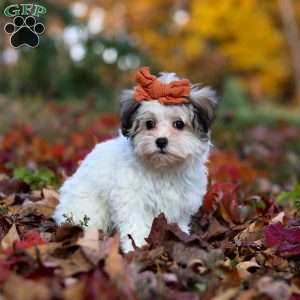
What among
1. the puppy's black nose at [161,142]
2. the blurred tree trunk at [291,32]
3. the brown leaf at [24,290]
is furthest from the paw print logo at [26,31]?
the blurred tree trunk at [291,32]

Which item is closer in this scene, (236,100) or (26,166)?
(26,166)

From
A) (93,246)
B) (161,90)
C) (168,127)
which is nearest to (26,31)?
(161,90)

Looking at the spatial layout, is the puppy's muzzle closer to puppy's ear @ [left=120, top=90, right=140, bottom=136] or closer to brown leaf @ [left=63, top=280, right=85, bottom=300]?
puppy's ear @ [left=120, top=90, right=140, bottom=136]

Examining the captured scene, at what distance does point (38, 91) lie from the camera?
1599 cm

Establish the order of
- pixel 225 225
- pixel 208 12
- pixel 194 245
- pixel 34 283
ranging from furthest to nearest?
pixel 208 12
pixel 225 225
pixel 194 245
pixel 34 283

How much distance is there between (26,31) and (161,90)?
220 cm

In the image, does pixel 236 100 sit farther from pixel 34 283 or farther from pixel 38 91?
pixel 34 283

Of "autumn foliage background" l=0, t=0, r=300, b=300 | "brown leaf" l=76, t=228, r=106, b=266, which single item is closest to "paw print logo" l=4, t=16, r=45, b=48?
"autumn foliage background" l=0, t=0, r=300, b=300

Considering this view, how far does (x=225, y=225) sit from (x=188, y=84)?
1.39 metres

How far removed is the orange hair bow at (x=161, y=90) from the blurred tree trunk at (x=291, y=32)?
29766 mm

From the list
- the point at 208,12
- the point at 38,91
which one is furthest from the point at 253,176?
the point at 208,12

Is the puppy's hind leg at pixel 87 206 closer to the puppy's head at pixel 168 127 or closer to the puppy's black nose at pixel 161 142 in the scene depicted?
the puppy's head at pixel 168 127

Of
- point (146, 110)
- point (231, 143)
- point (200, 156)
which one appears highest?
point (146, 110)

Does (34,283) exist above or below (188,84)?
below
